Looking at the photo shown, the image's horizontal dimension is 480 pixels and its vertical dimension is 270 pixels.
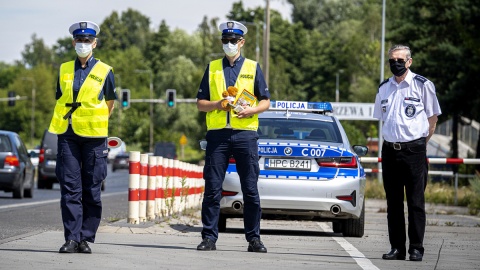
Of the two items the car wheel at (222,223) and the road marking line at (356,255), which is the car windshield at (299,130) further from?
the road marking line at (356,255)

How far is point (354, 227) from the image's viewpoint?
14.9 m

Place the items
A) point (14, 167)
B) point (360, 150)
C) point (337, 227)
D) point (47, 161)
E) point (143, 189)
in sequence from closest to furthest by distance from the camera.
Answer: point (360, 150), point (337, 227), point (143, 189), point (14, 167), point (47, 161)

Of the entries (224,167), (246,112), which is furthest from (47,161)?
(246,112)

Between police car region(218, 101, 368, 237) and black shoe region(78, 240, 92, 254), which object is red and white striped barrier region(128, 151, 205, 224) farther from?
black shoe region(78, 240, 92, 254)

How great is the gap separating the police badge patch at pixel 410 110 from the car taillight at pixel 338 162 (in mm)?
3086

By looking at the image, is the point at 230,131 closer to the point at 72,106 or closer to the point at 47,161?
the point at 72,106

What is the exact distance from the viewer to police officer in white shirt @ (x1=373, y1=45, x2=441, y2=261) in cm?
1123

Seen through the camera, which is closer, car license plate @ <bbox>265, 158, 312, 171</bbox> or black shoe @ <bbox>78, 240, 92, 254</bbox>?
black shoe @ <bbox>78, 240, 92, 254</bbox>

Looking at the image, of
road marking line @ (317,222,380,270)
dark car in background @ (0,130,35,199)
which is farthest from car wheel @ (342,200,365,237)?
dark car in background @ (0,130,35,199)

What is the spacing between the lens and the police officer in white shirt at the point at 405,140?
11.2 m

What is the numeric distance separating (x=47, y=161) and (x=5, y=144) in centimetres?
1111

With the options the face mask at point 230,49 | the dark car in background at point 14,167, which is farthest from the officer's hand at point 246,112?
the dark car in background at point 14,167

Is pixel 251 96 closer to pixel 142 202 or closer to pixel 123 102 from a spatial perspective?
pixel 142 202

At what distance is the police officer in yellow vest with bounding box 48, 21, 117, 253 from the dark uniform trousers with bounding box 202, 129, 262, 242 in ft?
3.52
